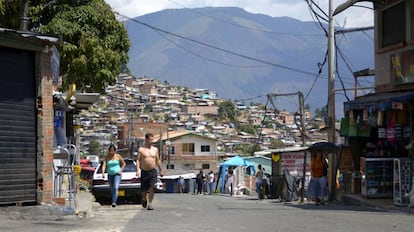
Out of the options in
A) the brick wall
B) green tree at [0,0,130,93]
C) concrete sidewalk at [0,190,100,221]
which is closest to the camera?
concrete sidewalk at [0,190,100,221]

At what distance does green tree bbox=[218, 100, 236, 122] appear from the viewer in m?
128

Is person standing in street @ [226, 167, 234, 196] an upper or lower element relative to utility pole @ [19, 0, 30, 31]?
lower

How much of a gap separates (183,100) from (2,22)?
134 m

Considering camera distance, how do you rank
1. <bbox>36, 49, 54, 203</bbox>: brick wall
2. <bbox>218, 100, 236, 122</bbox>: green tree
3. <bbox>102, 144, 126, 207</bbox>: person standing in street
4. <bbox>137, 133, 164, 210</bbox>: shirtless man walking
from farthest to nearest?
<bbox>218, 100, 236, 122</bbox>: green tree
<bbox>102, 144, 126, 207</bbox>: person standing in street
<bbox>137, 133, 164, 210</bbox>: shirtless man walking
<bbox>36, 49, 54, 203</bbox>: brick wall

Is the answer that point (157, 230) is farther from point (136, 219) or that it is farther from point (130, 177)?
point (130, 177)

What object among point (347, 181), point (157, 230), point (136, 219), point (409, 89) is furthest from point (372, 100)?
point (157, 230)

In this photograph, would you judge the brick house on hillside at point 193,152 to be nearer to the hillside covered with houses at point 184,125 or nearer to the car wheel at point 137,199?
the hillside covered with houses at point 184,125

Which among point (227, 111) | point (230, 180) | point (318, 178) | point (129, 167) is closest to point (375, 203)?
point (318, 178)

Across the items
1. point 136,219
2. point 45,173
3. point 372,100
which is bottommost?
point 136,219

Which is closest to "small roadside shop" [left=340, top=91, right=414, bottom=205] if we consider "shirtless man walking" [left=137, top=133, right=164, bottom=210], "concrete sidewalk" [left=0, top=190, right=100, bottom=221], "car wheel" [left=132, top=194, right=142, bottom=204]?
"shirtless man walking" [left=137, top=133, right=164, bottom=210]

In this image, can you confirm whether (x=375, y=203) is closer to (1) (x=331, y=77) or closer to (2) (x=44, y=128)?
(1) (x=331, y=77)

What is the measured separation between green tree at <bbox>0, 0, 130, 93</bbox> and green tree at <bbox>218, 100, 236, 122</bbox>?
103 meters

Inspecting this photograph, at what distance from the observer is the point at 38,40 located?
12.3 metres

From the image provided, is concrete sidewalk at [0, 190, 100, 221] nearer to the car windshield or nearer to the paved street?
the paved street
